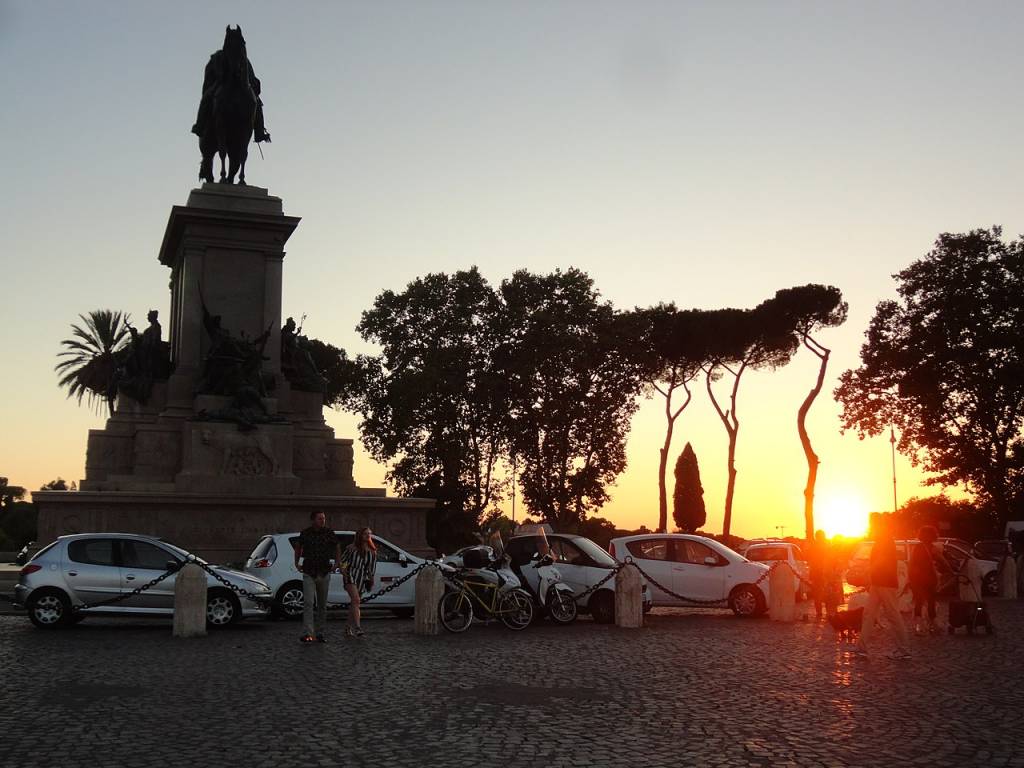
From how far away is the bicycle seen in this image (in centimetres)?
1727

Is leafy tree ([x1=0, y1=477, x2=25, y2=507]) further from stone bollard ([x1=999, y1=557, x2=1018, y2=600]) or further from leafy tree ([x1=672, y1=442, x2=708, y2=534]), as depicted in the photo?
stone bollard ([x1=999, y1=557, x2=1018, y2=600])

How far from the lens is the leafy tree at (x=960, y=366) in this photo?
129ft

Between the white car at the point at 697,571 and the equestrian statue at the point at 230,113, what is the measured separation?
16.1 metres

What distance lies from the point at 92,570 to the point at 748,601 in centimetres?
1113

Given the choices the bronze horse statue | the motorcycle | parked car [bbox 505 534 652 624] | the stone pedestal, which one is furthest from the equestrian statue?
the motorcycle

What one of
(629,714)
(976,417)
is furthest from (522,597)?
(976,417)

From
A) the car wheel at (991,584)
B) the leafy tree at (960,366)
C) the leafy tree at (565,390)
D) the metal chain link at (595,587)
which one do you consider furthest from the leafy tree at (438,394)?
the metal chain link at (595,587)

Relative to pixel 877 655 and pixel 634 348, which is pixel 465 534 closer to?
pixel 634 348

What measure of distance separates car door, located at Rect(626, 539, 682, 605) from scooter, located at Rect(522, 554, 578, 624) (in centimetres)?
255

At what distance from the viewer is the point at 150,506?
24625mm

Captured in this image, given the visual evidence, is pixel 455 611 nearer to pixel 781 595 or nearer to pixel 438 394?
pixel 781 595

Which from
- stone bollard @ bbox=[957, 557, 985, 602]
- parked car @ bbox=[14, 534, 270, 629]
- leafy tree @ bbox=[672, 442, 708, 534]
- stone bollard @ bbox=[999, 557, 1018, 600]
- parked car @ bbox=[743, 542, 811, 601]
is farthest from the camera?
leafy tree @ bbox=[672, 442, 708, 534]

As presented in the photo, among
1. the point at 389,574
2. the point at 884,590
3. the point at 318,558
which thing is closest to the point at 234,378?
the point at 389,574

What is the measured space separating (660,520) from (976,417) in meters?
16.3
